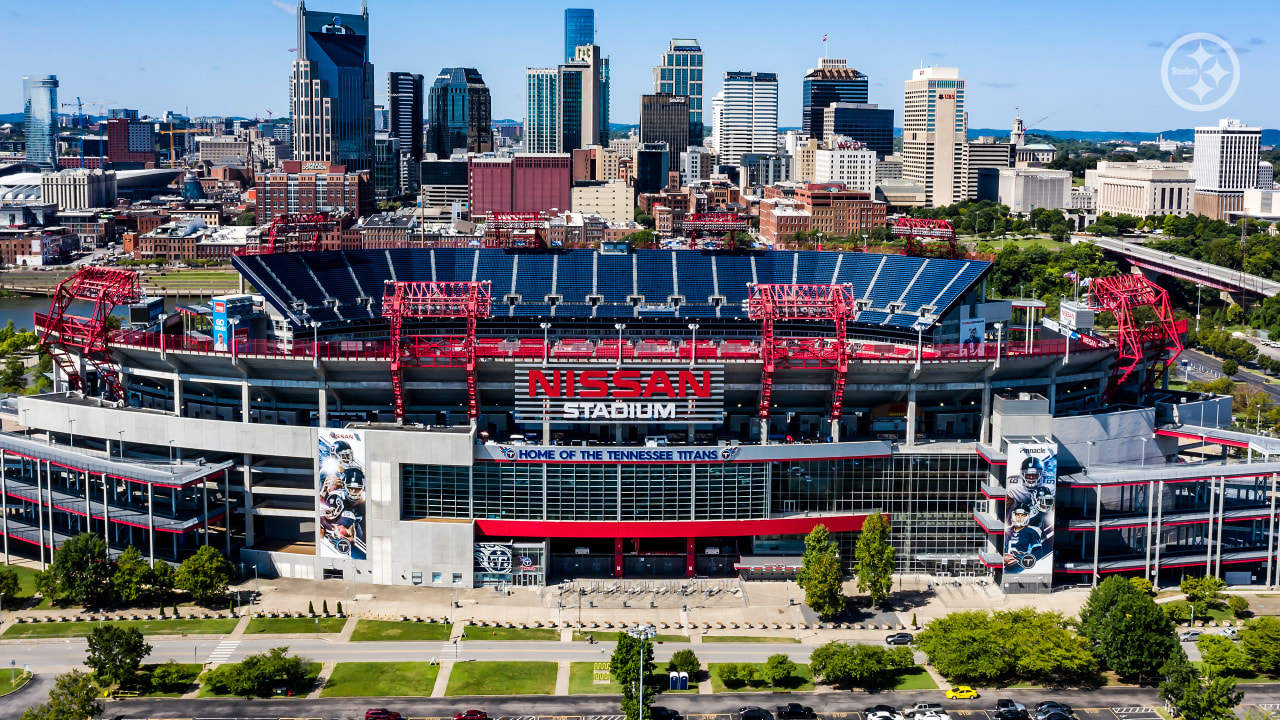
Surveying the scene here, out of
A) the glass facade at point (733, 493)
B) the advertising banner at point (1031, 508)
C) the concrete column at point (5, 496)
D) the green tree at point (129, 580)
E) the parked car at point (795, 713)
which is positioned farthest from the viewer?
the concrete column at point (5, 496)

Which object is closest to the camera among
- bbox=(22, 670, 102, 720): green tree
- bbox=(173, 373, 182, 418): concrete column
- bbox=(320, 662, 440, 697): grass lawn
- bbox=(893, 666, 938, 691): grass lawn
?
bbox=(22, 670, 102, 720): green tree

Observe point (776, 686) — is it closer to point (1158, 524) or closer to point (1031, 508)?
point (1031, 508)

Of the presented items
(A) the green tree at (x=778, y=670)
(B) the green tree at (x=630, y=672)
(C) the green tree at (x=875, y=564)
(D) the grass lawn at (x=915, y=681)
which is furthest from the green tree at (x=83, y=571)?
(D) the grass lawn at (x=915, y=681)

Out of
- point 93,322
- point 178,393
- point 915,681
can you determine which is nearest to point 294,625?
point 178,393

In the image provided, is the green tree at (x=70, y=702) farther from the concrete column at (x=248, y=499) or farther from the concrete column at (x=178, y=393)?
the concrete column at (x=178, y=393)

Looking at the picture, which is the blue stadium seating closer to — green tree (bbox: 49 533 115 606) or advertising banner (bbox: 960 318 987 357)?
advertising banner (bbox: 960 318 987 357)

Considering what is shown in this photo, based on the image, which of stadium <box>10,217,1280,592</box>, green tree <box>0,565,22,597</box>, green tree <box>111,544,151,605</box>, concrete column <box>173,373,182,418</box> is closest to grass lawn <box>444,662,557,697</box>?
stadium <box>10,217,1280,592</box>

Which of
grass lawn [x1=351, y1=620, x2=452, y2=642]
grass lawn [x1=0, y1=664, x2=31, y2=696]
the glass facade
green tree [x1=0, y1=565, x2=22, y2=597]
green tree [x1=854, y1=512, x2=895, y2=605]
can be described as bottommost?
grass lawn [x1=0, y1=664, x2=31, y2=696]
